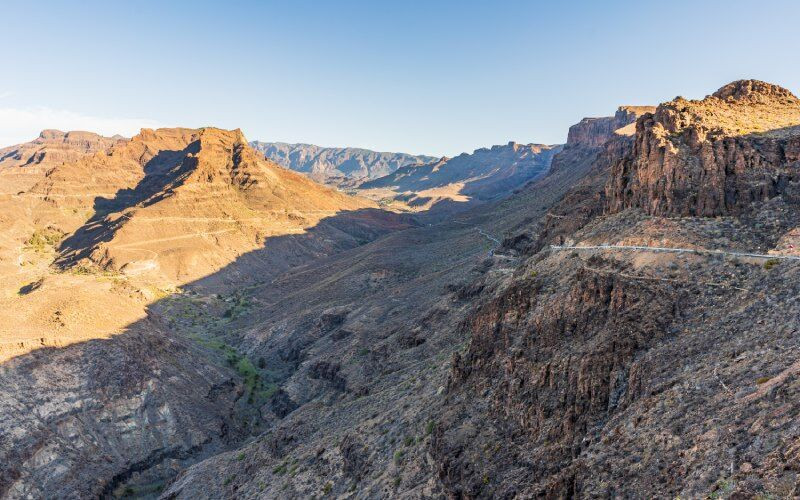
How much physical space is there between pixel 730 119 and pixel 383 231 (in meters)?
142


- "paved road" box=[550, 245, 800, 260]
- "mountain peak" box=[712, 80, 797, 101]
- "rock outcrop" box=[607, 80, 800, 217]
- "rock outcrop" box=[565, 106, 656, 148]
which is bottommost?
"paved road" box=[550, 245, 800, 260]

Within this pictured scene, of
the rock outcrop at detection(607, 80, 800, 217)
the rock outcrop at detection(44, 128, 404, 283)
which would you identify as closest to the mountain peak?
the rock outcrop at detection(607, 80, 800, 217)

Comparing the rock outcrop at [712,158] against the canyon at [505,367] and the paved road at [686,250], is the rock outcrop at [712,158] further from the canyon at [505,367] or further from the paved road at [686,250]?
the paved road at [686,250]

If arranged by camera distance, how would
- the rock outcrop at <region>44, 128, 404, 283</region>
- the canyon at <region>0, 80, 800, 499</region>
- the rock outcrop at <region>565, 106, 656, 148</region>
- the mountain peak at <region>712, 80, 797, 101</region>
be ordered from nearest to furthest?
the canyon at <region>0, 80, 800, 499</region> < the mountain peak at <region>712, 80, 797, 101</region> < the rock outcrop at <region>44, 128, 404, 283</region> < the rock outcrop at <region>565, 106, 656, 148</region>

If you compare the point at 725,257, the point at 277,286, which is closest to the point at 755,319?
the point at 725,257

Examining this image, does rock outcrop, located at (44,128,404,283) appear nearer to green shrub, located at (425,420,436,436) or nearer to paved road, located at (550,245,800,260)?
green shrub, located at (425,420,436,436)

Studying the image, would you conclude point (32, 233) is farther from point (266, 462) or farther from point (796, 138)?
point (796, 138)

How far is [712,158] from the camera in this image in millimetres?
27406

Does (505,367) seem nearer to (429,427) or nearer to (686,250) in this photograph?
(429,427)

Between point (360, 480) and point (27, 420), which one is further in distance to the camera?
point (27, 420)

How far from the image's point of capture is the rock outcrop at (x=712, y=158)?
2547cm

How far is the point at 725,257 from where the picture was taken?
22.1m

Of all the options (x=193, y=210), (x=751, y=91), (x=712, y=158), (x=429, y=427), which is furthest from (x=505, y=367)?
(x=193, y=210)

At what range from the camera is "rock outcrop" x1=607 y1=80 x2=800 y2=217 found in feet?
83.6
